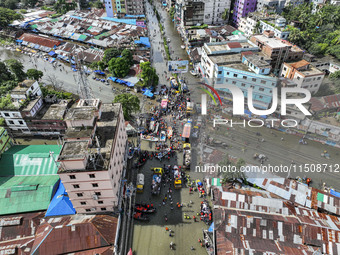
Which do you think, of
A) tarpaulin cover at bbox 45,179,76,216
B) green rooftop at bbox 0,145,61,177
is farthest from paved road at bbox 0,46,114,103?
tarpaulin cover at bbox 45,179,76,216

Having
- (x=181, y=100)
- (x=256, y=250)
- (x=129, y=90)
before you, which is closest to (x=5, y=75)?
(x=129, y=90)

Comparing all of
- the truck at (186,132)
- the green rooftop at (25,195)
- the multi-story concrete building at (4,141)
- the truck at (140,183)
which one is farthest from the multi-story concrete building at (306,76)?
the multi-story concrete building at (4,141)

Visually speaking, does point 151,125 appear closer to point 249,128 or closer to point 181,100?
point 181,100

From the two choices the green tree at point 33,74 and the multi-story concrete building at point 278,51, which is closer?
the multi-story concrete building at point 278,51

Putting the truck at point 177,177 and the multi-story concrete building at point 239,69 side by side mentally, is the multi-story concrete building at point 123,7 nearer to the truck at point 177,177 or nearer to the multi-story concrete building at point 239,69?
the multi-story concrete building at point 239,69

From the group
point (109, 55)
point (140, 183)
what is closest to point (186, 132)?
point (140, 183)

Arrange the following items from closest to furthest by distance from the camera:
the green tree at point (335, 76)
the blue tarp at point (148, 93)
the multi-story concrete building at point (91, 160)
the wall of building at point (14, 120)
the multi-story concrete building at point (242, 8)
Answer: the multi-story concrete building at point (91, 160) → the wall of building at point (14, 120) → the green tree at point (335, 76) → the blue tarp at point (148, 93) → the multi-story concrete building at point (242, 8)

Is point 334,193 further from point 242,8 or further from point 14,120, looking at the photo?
point 242,8
